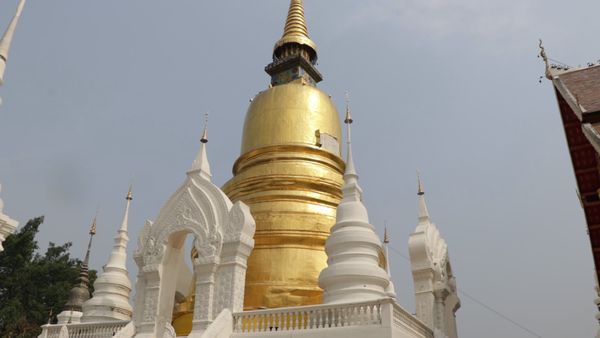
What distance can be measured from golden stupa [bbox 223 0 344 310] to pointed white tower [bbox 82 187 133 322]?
9.87 feet

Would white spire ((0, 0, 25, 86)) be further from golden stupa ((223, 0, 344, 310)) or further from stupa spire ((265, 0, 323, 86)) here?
stupa spire ((265, 0, 323, 86))

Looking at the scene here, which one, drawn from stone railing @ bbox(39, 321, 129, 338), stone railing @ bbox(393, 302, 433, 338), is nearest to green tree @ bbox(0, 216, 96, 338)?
stone railing @ bbox(39, 321, 129, 338)

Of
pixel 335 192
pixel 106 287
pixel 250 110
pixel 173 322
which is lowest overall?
pixel 173 322

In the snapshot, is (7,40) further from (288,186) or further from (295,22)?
(295,22)

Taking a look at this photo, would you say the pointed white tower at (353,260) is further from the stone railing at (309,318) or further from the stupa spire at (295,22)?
the stupa spire at (295,22)

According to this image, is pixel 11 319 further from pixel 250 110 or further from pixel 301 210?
pixel 301 210

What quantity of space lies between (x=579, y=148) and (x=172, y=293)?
804 centimetres

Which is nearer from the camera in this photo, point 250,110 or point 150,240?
point 150,240

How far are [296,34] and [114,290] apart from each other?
10.5m

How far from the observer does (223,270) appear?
10.0 m

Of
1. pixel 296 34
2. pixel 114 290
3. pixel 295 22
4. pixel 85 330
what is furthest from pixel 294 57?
pixel 85 330

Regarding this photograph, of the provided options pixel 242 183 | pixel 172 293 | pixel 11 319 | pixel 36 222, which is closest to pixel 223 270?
pixel 172 293

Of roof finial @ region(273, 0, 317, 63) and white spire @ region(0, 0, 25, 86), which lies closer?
white spire @ region(0, 0, 25, 86)

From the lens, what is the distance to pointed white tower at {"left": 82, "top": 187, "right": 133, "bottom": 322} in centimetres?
1269
